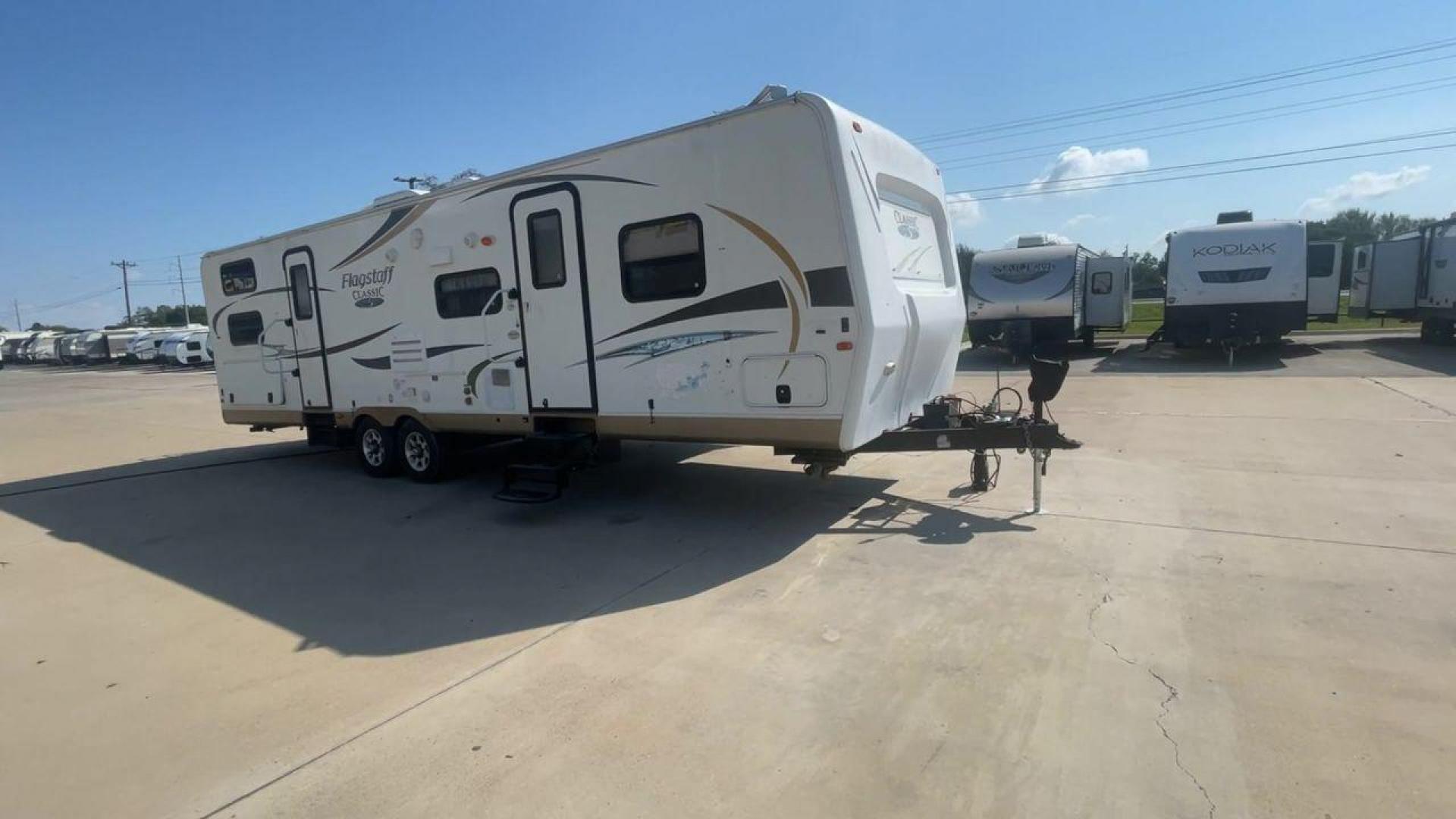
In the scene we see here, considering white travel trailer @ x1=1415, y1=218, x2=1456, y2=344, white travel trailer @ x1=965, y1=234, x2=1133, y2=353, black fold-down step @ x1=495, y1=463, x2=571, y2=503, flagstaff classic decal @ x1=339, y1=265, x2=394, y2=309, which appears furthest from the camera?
white travel trailer @ x1=965, y1=234, x2=1133, y2=353

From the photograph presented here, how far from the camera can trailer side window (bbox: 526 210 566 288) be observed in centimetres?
694

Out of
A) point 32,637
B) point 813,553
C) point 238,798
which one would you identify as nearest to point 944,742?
point 813,553

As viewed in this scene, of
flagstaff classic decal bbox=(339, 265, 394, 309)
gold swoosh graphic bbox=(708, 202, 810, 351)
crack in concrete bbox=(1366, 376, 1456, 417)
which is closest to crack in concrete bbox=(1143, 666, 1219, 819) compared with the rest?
gold swoosh graphic bbox=(708, 202, 810, 351)

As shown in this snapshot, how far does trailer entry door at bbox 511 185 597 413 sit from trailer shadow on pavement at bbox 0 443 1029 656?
1.25m

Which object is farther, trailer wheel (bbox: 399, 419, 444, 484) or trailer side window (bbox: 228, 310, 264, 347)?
trailer side window (bbox: 228, 310, 264, 347)

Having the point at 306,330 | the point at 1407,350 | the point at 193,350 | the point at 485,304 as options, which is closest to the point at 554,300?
the point at 485,304

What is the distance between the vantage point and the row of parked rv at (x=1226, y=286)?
55.8ft

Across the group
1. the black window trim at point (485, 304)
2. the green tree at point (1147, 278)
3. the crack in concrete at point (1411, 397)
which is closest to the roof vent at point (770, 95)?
the black window trim at point (485, 304)

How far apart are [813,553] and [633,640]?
1.82 meters

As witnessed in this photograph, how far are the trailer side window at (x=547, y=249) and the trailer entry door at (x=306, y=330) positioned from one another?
4096mm

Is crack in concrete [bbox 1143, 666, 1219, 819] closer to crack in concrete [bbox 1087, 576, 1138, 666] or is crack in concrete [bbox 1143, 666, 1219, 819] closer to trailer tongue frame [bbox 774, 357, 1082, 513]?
crack in concrete [bbox 1087, 576, 1138, 666]

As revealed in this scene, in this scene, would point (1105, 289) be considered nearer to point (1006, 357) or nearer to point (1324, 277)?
point (1006, 357)

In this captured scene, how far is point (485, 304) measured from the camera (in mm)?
7633

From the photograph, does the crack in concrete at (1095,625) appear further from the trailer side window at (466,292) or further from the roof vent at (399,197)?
the roof vent at (399,197)
